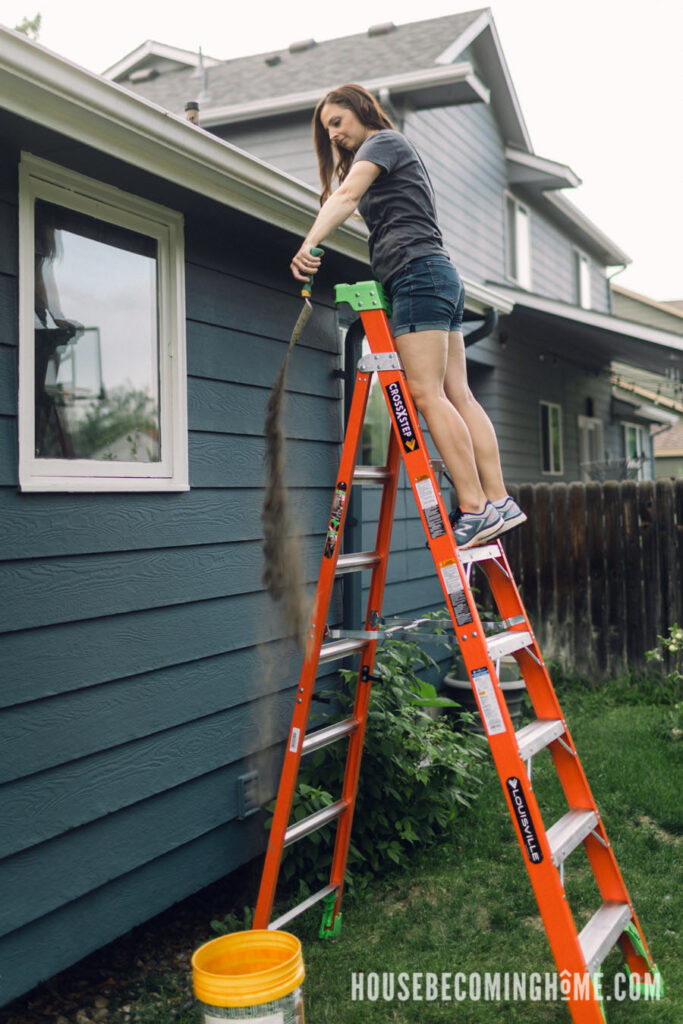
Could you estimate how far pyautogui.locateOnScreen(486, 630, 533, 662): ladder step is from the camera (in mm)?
2525

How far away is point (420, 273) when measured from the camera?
275 cm

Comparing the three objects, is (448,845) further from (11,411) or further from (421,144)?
(421,144)

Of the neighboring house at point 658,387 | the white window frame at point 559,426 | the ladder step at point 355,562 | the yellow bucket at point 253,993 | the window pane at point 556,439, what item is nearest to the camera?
the yellow bucket at point 253,993

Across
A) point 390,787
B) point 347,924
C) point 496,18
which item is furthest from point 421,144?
point 347,924

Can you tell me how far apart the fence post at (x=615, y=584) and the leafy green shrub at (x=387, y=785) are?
3093mm

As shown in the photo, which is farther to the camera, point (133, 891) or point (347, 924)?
point (347, 924)

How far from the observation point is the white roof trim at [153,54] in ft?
39.2

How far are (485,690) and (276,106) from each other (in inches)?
343

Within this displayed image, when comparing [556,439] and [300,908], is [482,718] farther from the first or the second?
[556,439]

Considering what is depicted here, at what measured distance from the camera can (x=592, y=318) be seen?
989 centimetres

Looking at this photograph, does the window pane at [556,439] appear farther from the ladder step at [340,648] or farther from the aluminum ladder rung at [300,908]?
the aluminum ladder rung at [300,908]

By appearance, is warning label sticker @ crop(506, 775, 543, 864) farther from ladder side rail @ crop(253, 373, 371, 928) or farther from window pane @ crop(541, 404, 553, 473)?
window pane @ crop(541, 404, 553, 473)

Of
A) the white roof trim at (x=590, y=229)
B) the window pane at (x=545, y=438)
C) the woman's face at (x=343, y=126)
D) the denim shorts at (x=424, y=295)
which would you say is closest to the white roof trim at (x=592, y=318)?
the window pane at (x=545, y=438)

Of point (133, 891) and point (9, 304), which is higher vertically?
point (9, 304)
